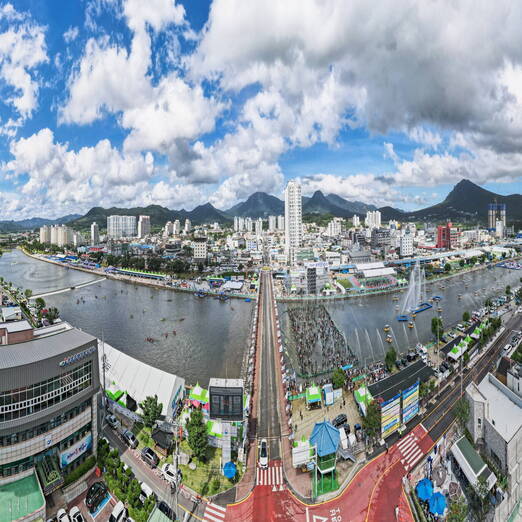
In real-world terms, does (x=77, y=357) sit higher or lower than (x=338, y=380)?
higher

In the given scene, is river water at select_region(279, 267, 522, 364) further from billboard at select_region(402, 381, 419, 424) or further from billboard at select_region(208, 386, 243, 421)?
billboard at select_region(208, 386, 243, 421)

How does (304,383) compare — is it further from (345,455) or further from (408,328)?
(408,328)

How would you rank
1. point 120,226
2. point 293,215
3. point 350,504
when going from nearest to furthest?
point 350,504 → point 293,215 → point 120,226

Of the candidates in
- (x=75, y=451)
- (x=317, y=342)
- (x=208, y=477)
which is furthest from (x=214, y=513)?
(x=317, y=342)

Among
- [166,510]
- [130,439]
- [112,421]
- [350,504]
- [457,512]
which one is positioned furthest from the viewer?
[112,421]

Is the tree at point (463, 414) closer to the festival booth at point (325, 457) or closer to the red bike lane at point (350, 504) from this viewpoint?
the red bike lane at point (350, 504)

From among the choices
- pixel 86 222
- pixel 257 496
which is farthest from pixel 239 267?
pixel 86 222

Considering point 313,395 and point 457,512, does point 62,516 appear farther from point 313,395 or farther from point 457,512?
point 457,512

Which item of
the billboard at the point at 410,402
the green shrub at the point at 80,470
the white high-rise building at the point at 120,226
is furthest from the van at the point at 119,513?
the white high-rise building at the point at 120,226
